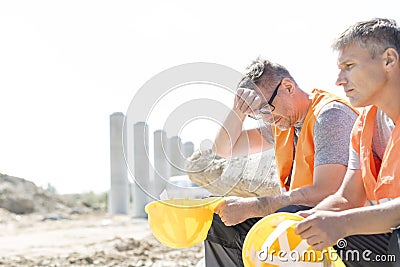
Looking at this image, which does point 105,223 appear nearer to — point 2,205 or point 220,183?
point 2,205

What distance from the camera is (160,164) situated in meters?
3.00

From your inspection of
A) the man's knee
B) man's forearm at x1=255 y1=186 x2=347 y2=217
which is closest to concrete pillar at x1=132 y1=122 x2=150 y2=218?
man's forearm at x1=255 y1=186 x2=347 y2=217

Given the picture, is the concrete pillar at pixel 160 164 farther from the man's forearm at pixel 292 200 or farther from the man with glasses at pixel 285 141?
the man's forearm at pixel 292 200

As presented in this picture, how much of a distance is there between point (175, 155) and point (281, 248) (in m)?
1.02

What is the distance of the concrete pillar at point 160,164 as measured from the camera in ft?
9.63

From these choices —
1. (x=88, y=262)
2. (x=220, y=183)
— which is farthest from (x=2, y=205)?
(x=220, y=183)

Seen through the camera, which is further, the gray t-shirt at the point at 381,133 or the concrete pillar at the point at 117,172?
the concrete pillar at the point at 117,172

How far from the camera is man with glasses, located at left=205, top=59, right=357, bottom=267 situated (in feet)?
9.23

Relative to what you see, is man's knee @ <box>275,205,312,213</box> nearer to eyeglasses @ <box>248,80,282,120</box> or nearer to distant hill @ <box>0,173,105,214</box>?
eyeglasses @ <box>248,80,282,120</box>

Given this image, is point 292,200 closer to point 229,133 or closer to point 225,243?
point 225,243

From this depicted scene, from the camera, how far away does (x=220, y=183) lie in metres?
4.13

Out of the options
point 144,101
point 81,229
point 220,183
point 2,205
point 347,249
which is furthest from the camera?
point 2,205

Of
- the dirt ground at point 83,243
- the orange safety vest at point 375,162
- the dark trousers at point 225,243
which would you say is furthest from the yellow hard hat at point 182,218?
the dirt ground at point 83,243

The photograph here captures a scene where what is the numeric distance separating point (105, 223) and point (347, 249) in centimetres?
1086
